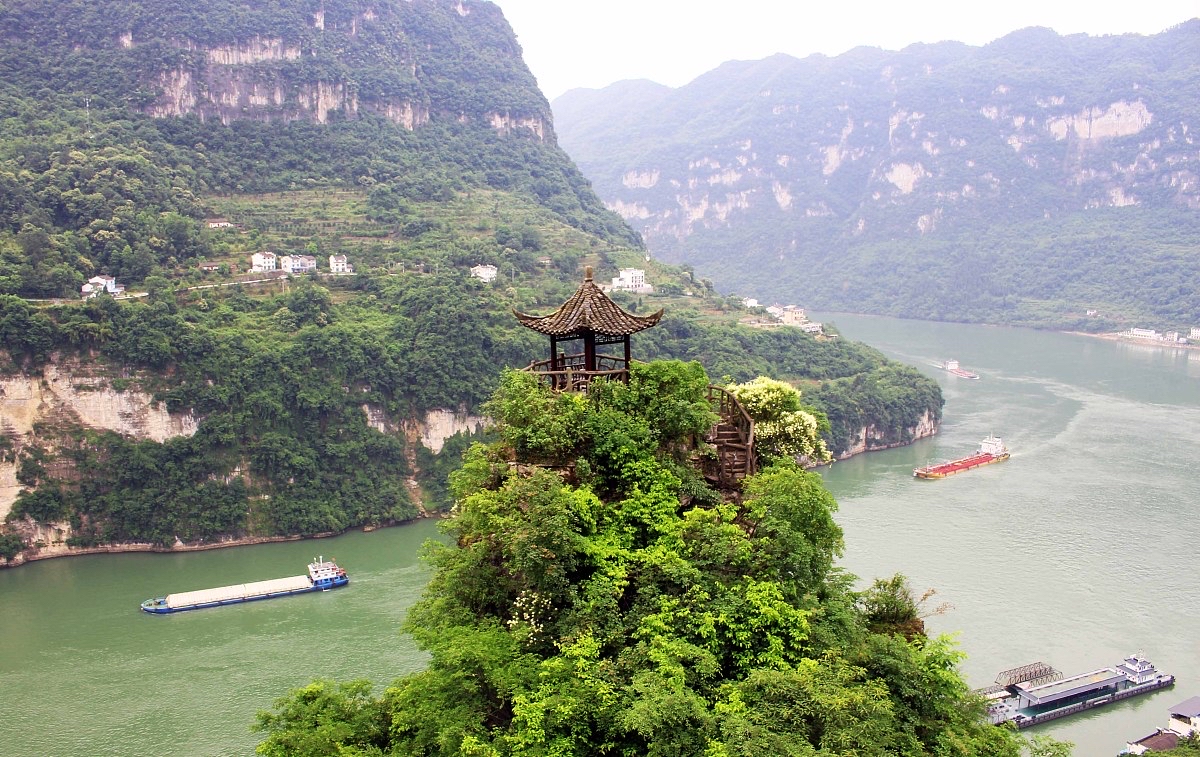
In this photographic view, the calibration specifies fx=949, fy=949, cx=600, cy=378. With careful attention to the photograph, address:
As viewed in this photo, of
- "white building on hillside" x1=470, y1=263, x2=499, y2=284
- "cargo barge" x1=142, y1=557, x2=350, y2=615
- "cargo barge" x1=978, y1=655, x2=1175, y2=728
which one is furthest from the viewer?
"white building on hillside" x1=470, y1=263, x2=499, y2=284

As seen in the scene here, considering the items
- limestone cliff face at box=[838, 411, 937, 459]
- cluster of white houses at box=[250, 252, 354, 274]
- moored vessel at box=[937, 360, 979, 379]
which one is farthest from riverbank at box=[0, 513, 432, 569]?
moored vessel at box=[937, 360, 979, 379]

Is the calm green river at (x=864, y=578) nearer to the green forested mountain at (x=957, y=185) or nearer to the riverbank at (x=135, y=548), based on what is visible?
the riverbank at (x=135, y=548)

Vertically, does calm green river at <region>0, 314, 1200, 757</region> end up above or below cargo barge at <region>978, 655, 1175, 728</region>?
above

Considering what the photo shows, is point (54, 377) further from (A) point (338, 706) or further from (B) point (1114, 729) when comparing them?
(B) point (1114, 729)

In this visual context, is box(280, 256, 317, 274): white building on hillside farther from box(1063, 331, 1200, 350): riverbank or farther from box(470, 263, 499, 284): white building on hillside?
box(1063, 331, 1200, 350): riverbank

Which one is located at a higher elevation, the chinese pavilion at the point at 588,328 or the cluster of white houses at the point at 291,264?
the cluster of white houses at the point at 291,264

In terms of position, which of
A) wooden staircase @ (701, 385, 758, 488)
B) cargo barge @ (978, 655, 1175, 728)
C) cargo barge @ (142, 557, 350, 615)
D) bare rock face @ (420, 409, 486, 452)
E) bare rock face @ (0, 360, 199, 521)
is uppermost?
wooden staircase @ (701, 385, 758, 488)

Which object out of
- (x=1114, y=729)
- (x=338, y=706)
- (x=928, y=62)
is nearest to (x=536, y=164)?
(x=1114, y=729)

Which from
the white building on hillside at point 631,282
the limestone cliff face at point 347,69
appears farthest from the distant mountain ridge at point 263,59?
the white building on hillside at point 631,282
